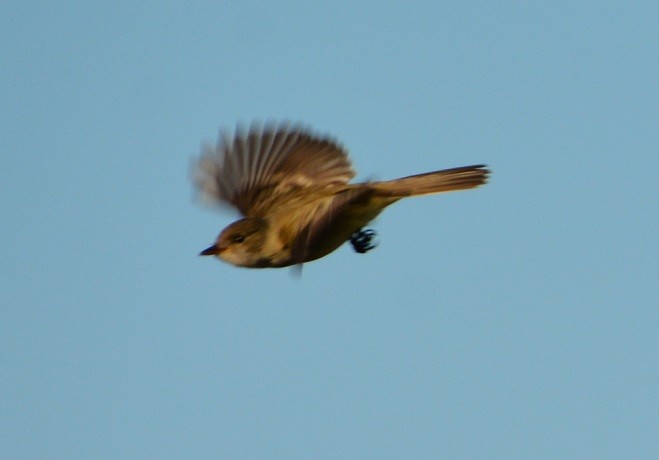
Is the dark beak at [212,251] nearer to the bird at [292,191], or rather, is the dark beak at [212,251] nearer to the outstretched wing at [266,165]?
the bird at [292,191]

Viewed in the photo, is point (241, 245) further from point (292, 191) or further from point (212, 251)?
point (292, 191)

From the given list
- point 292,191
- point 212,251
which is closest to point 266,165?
point 292,191

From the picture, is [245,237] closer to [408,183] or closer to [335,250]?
[335,250]

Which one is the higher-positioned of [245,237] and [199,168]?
[199,168]

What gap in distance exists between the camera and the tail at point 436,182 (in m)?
9.18

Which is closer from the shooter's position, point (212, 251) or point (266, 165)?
point (212, 251)

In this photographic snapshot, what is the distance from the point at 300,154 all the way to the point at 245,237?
1783 mm

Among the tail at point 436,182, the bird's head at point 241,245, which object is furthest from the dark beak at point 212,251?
the tail at point 436,182

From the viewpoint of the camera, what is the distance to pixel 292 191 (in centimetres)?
1029

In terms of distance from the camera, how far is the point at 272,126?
426 inches

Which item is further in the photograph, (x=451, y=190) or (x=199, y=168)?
(x=199, y=168)

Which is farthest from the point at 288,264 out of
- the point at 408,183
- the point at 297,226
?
the point at 408,183

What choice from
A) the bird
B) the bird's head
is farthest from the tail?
the bird's head

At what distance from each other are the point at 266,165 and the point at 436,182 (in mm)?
1903
